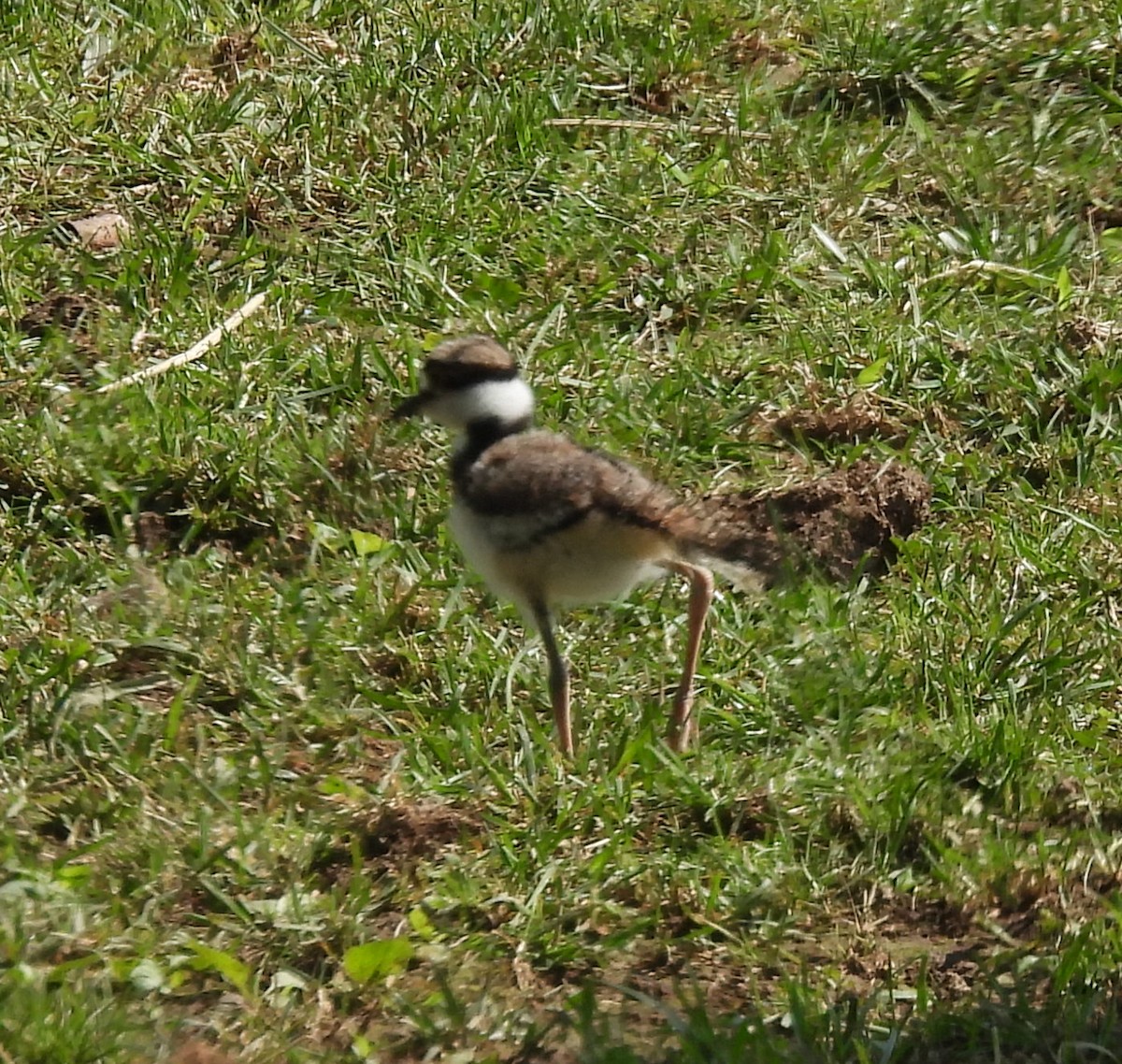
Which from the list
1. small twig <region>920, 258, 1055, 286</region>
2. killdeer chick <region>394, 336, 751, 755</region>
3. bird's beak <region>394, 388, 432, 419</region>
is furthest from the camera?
small twig <region>920, 258, 1055, 286</region>

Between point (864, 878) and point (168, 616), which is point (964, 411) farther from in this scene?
point (168, 616)

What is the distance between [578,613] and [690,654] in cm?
64

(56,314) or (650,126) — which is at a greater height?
(56,314)

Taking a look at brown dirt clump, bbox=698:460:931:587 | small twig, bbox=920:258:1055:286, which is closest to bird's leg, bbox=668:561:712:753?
brown dirt clump, bbox=698:460:931:587

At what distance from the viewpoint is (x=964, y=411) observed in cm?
604

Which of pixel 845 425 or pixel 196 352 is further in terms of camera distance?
pixel 196 352

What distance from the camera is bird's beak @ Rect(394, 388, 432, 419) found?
5.22 metres

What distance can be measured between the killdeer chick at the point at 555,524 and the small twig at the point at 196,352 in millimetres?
1347

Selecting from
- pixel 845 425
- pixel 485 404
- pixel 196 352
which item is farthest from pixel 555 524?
pixel 196 352

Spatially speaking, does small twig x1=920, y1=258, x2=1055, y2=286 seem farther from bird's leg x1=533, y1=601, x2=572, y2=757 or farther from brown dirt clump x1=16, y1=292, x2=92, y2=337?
brown dirt clump x1=16, y1=292, x2=92, y2=337

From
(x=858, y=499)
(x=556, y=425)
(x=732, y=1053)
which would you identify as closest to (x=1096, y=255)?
(x=858, y=499)

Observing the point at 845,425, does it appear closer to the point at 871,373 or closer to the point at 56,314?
the point at 871,373

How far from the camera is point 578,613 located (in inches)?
214

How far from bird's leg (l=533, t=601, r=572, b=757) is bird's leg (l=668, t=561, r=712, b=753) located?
265 millimetres
